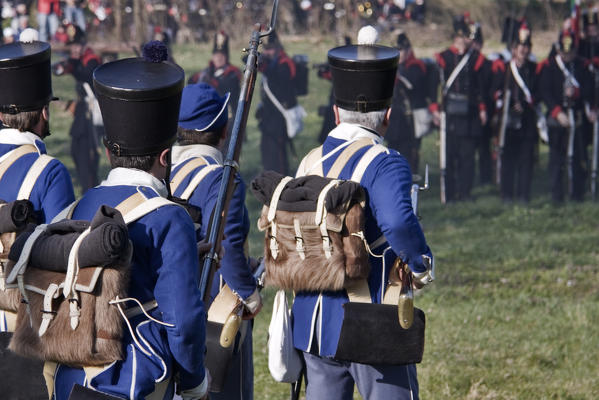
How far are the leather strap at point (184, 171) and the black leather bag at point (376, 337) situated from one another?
931 mm

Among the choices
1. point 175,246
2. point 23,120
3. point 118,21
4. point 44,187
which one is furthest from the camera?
point 118,21

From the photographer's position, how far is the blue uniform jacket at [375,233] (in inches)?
153

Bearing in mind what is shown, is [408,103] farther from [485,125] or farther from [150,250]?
[150,250]

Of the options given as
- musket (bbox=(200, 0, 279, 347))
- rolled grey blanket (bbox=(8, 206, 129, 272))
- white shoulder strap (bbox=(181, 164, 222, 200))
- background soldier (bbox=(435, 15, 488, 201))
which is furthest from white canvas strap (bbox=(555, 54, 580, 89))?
rolled grey blanket (bbox=(8, 206, 129, 272))

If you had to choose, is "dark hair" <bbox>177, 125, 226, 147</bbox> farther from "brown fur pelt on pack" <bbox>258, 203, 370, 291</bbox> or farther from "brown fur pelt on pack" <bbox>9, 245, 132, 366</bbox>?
"brown fur pelt on pack" <bbox>9, 245, 132, 366</bbox>

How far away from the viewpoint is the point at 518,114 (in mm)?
12305

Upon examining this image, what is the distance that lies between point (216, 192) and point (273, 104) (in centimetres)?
843

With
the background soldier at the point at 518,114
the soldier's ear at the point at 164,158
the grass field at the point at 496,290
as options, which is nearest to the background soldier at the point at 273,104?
the grass field at the point at 496,290

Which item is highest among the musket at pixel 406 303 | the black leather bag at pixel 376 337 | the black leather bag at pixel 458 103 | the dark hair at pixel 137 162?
the dark hair at pixel 137 162

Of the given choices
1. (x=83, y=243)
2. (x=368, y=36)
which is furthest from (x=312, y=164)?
(x=83, y=243)

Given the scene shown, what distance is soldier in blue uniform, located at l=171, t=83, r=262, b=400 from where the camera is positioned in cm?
435

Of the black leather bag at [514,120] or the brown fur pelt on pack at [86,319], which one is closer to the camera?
the brown fur pelt on pack at [86,319]

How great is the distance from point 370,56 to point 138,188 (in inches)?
A: 63.3

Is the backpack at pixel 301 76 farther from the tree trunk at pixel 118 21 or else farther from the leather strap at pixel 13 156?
the leather strap at pixel 13 156
